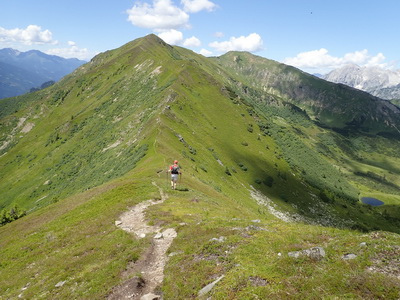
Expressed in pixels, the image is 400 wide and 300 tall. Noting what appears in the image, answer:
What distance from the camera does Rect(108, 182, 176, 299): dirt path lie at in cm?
1644

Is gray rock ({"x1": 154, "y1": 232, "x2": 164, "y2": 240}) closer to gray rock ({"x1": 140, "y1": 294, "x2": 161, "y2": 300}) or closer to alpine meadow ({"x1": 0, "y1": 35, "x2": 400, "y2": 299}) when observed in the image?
alpine meadow ({"x1": 0, "y1": 35, "x2": 400, "y2": 299})

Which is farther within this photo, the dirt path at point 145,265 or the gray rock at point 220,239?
the gray rock at point 220,239

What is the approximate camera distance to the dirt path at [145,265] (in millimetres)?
16438

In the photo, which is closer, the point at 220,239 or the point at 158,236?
the point at 220,239

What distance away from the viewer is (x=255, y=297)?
41.9 ft

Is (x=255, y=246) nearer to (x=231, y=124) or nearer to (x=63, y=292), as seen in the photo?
(x=63, y=292)

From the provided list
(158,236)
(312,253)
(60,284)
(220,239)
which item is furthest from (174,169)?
(312,253)

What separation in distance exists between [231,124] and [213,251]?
118353 mm

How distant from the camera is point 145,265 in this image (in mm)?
19766

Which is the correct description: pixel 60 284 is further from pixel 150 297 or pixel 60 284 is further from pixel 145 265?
pixel 150 297

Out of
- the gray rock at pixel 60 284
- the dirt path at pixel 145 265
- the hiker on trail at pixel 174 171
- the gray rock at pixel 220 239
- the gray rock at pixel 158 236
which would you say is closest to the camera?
the dirt path at pixel 145 265

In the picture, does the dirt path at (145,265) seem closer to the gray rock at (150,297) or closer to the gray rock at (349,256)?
the gray rock at (150,297)

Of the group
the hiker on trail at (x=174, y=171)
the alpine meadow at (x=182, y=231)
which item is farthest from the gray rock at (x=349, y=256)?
the hiker on trail at (x=174, y=171)

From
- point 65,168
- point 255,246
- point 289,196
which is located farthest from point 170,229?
point 65,168
